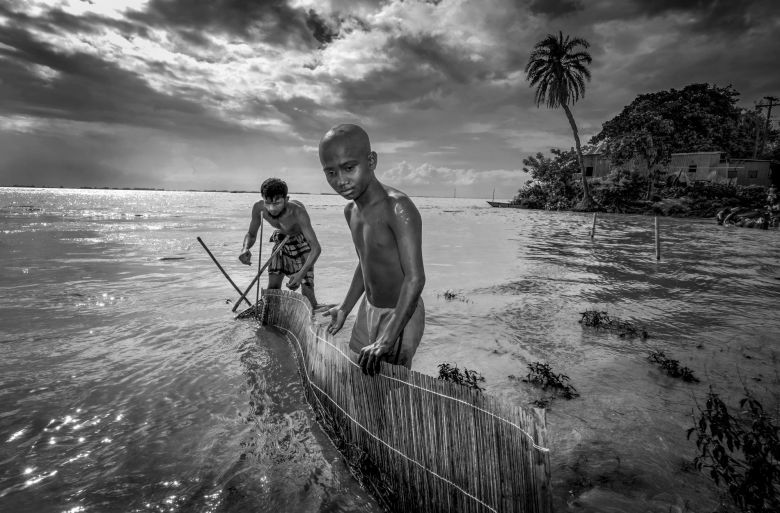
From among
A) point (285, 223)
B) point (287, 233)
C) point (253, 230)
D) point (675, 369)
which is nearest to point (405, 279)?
point (675, 369)

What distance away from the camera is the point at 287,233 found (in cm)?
624

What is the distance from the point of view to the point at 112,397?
12.8ft

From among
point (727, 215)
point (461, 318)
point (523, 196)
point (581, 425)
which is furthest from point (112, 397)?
point (523, 196)

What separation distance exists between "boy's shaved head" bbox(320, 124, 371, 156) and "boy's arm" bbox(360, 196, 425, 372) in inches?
16.6

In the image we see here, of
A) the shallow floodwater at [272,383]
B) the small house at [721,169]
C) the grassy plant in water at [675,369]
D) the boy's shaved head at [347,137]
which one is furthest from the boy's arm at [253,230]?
the small house at [721,169]

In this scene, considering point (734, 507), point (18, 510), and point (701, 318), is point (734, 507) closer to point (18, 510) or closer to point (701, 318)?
point (18, 510)

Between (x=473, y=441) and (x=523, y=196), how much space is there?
59.8 meters

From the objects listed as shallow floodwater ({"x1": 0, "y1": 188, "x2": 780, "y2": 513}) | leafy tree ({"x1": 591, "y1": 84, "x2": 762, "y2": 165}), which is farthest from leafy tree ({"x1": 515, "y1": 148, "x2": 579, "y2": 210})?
shallow floodwater ({"x1": 0, "y1": 188, "x2": 780, "y2": 513})

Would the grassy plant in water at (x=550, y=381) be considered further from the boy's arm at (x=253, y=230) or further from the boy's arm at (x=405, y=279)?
the boy's arm at (x=253, y=230)

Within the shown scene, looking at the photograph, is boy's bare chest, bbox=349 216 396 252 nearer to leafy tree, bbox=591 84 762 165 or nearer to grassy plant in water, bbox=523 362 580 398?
grassy plant in water, bbox=523 362 580 398

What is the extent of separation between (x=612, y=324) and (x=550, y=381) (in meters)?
2.83

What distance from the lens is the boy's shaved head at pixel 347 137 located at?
2270 millimetres

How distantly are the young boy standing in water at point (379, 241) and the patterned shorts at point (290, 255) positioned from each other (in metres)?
3.56

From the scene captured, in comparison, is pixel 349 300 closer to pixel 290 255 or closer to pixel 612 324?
pixel 290 255
